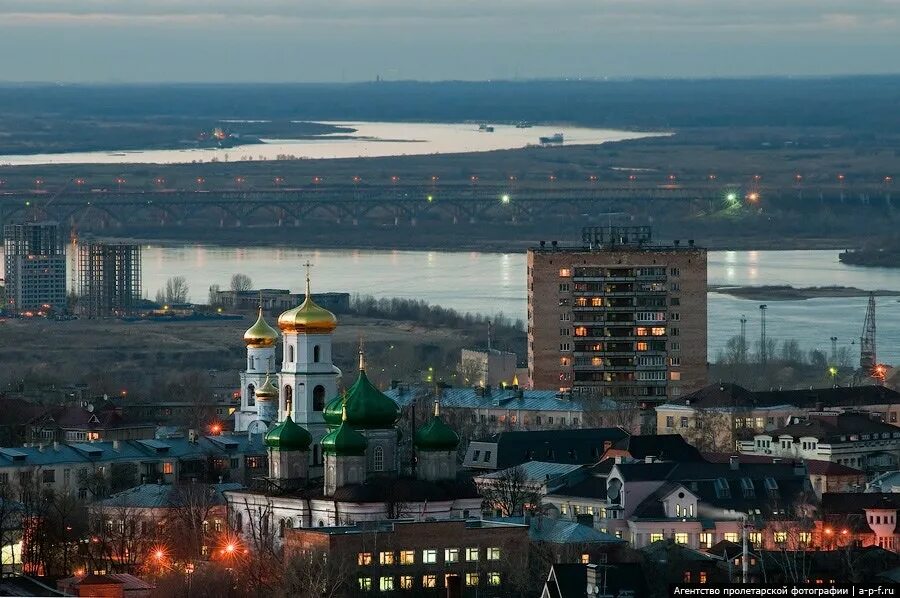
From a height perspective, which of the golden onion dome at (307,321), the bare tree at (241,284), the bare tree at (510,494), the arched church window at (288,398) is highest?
the golden onion dome at (307,321)

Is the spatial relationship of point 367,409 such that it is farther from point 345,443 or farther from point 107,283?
point 107,283

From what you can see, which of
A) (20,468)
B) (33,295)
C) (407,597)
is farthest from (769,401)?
(33,295)

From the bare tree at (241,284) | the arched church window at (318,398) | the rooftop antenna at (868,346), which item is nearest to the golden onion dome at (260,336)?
the arched church window at (318,398)

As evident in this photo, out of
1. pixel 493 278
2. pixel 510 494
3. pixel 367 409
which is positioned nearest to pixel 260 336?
pixel 510 494

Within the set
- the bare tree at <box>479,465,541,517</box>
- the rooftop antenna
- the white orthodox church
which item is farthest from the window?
the rooftop antenna

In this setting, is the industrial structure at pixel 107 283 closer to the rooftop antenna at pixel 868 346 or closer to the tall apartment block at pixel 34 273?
the tall apartment block at pixel 34 273
